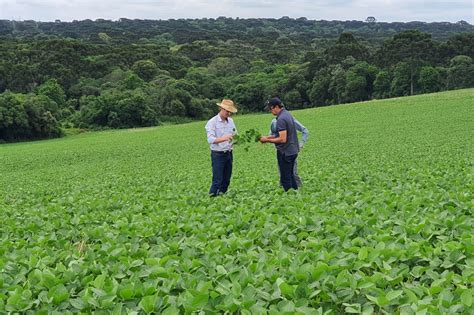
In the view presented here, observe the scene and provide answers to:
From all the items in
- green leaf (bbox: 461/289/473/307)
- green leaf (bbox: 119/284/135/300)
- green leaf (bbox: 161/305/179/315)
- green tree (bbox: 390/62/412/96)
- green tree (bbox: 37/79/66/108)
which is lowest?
green tree (bbox: 37/79/66/108)

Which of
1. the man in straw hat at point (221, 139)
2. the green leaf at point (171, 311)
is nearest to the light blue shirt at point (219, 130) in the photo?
the man in straw hat at point (221, 139)

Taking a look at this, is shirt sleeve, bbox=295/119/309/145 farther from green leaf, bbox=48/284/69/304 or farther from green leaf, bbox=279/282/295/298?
green leaf, bbox=48/284/69/304

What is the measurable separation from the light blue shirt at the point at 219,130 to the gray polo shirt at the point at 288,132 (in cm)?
103

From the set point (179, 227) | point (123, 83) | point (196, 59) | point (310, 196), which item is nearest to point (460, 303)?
point (179, 227)

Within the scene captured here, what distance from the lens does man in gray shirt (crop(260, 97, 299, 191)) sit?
1035 centimetres

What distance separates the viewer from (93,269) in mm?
5078

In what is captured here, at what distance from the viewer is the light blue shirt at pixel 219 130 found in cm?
1072

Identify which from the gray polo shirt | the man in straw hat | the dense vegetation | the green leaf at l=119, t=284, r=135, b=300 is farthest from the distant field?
the dense vegetation

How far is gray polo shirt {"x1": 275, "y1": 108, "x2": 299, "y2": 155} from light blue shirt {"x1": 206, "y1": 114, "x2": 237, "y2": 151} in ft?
3.37

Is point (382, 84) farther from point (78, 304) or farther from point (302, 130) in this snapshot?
point (78, 304)

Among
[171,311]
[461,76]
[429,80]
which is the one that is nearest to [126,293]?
[171,311]

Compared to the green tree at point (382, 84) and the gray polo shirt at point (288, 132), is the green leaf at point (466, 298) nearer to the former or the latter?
the gray polo shirt at point (288, 132)

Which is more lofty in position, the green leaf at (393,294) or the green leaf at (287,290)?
the green leaf at (393,294)

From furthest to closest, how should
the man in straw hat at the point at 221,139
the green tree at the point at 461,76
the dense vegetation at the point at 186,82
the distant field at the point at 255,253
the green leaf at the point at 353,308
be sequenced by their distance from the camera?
the dense vegetation at the point at 186,82 → the green tree at the point at 461,76 → the man in straw hat at the point at 221,139 → the distant field at the point at 255,253 → the green leaf at the point at 353,308
